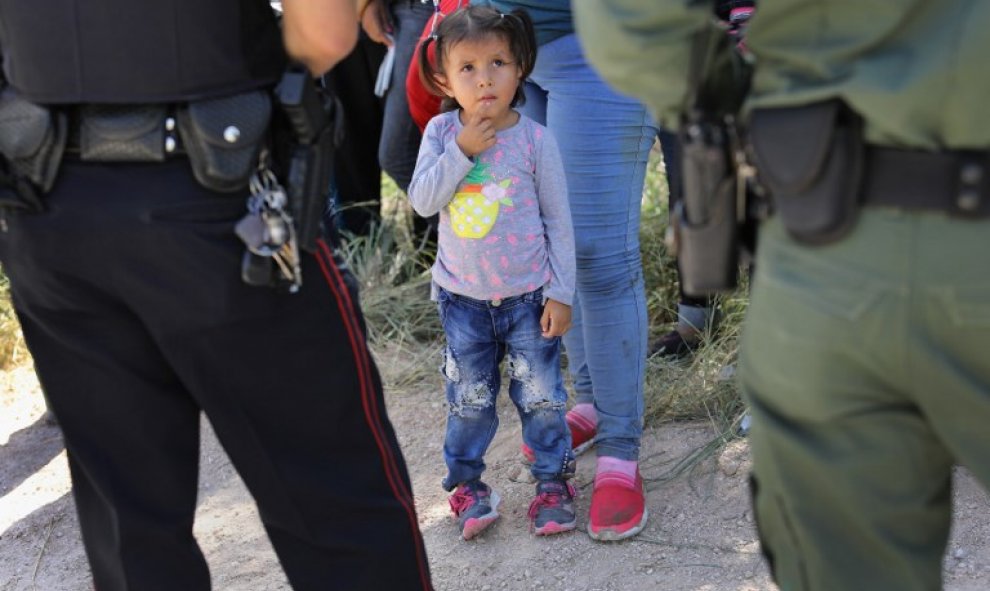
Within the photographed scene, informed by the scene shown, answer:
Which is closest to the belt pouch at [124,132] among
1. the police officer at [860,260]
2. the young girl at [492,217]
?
the police officer at [860,260]

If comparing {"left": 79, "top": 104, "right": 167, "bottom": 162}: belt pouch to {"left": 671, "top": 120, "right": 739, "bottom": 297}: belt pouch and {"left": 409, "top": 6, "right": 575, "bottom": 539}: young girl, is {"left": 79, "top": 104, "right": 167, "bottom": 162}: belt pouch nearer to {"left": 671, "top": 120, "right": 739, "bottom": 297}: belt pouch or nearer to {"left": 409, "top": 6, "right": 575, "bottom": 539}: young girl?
{"left": 671, "top": 120, "right": 739, "bottom": 297}: belt pouch

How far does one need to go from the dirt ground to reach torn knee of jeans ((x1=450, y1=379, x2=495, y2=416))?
39 centimetres

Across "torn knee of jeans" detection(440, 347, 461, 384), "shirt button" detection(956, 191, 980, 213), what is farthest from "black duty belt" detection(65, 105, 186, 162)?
"torn knee of jeans" detection(440, 347, 461, 384)

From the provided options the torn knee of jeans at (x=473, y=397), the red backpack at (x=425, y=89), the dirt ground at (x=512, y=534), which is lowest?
the dirt ground at (x=512, y=534)

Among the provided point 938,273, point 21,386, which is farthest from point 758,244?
point 21,386

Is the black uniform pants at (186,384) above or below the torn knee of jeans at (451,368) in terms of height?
above

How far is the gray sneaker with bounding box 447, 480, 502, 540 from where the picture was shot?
3191 mm

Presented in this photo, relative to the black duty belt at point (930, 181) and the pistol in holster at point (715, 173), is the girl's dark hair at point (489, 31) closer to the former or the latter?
the pistol in holster at point (715, 173)

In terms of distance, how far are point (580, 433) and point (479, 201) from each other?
885mm

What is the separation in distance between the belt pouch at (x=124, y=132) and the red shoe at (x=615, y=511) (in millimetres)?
1643

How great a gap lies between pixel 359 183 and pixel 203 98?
331cm

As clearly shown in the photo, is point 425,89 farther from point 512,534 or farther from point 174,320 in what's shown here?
point 174,320

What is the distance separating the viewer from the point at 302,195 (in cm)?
203

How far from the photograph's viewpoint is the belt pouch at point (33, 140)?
75.0 inches
